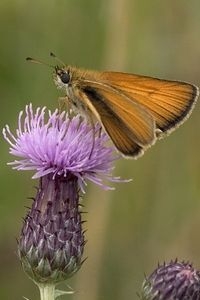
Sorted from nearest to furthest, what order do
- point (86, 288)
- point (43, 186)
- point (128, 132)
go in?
point (128, 132)
point (43, 186)
point (86, 288)

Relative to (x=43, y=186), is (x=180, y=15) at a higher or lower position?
higher

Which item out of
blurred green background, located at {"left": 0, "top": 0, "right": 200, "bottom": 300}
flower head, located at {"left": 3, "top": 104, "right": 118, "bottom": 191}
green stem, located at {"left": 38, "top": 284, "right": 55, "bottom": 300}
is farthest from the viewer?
blurred green background, located at {"left": 0, "top": 0, "right": 200, "bottom": 300}

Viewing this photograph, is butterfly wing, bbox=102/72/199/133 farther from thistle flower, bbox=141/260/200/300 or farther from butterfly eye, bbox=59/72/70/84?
thistle flower, bbox=141/260/200/300

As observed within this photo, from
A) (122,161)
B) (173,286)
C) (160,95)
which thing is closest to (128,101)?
(160,95)

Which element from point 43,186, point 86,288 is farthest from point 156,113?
point 86,288

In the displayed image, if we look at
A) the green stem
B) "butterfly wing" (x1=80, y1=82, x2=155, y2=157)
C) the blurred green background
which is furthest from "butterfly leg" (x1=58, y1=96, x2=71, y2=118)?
the blurred green background

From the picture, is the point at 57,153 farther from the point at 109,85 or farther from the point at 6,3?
the point at 6,3
